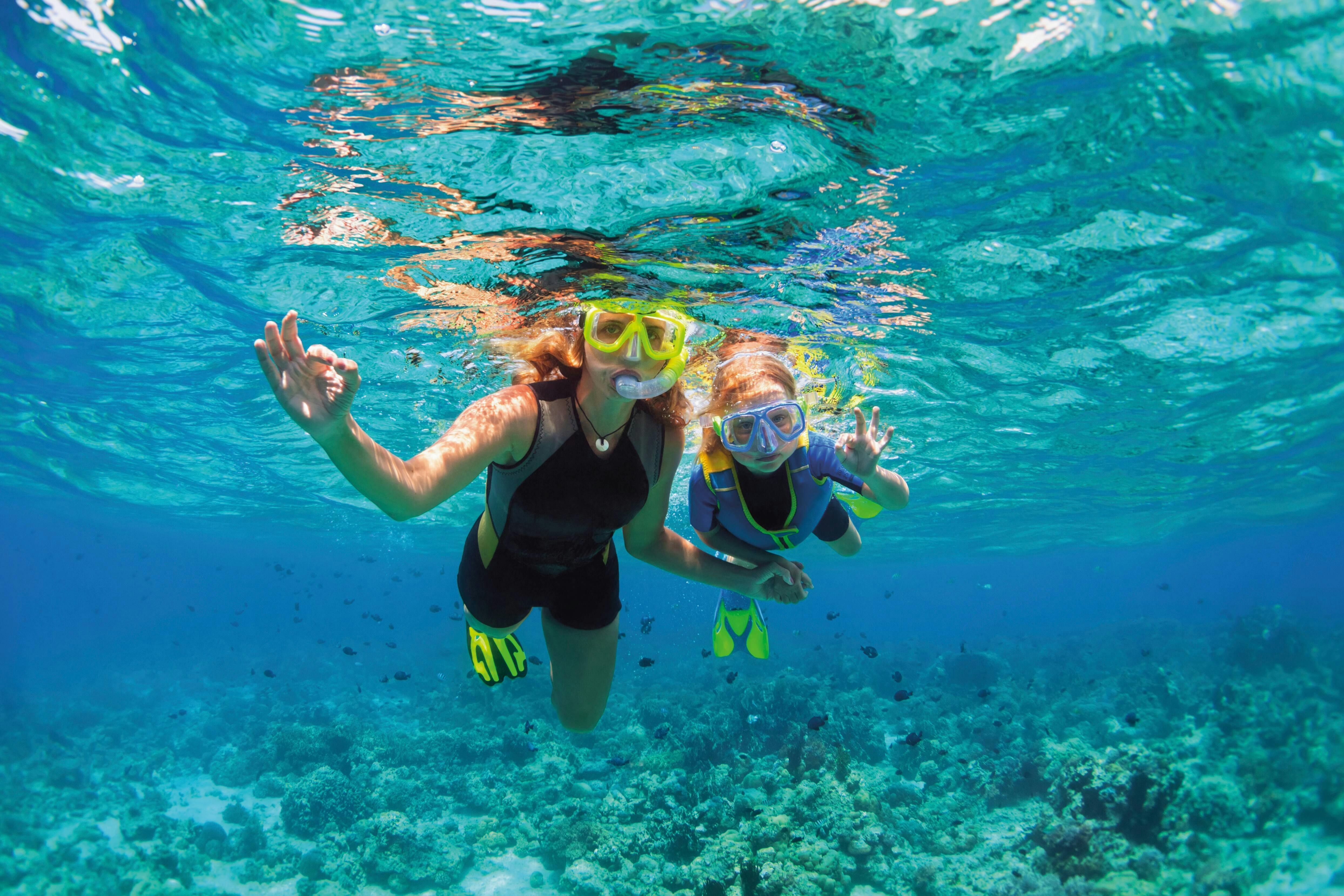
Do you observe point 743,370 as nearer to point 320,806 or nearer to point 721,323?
point 721,323

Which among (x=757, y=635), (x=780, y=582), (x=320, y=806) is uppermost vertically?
(x=780, y=582)

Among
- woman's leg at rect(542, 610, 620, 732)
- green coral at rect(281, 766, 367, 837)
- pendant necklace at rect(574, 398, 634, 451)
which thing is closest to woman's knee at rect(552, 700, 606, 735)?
woman's leg at rect(542, 610, 620, 732)

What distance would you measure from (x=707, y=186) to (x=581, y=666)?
207 inches

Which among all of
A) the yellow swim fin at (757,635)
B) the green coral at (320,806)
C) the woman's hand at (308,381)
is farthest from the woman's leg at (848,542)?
the green coral at (320,806)

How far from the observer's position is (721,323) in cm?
1077

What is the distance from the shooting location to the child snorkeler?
18.2ft

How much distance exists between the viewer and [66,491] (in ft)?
114

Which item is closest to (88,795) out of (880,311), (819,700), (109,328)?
(109,328)

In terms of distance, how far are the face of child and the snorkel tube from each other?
1.39 m

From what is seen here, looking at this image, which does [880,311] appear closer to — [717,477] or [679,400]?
[717,477]

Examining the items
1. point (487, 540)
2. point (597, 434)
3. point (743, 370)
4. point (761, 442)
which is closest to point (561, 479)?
point (597, 434)

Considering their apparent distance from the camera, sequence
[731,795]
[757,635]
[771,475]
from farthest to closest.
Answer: [731,795]
[757,635]
[771,475]

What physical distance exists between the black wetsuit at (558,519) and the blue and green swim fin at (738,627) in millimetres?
2595

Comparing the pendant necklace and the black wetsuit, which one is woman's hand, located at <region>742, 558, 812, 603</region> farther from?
the pendant necklace
